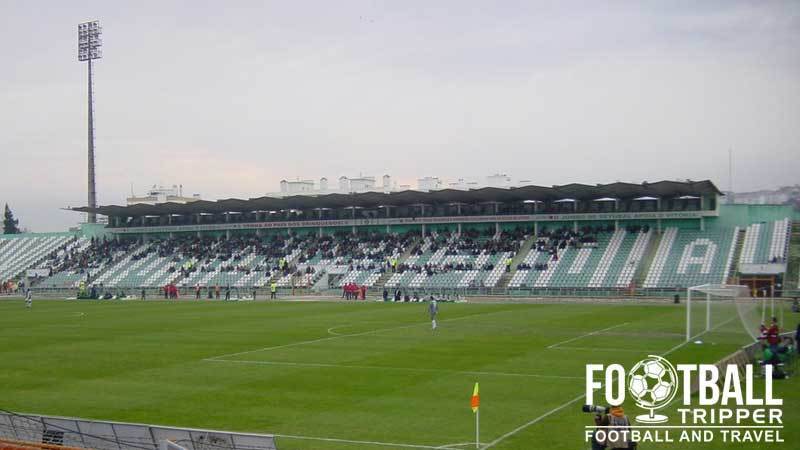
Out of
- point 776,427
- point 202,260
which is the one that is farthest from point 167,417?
point 202,260

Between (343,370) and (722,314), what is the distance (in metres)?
16.2

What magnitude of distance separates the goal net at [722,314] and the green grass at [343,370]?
0.20 meters

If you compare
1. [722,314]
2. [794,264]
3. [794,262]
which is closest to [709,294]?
[722,314]

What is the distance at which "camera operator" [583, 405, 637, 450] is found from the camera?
11805 mm

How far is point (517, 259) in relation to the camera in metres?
71.5

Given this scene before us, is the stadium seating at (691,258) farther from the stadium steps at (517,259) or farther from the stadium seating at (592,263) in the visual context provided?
the stadium steps at (517,259)

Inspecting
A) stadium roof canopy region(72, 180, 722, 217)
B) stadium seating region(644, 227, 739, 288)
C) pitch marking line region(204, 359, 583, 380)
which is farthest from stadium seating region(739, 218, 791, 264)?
pitch marking line region(204, 359, 583, 380)

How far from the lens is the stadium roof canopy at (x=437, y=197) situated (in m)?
66.6

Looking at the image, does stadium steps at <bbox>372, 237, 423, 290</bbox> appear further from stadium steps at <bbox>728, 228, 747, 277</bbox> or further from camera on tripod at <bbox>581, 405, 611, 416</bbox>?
camera on tripod at <bbox>581, 405, 611, 416</bbox>

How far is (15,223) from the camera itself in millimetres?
152125

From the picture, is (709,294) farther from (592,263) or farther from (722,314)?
(592,263)

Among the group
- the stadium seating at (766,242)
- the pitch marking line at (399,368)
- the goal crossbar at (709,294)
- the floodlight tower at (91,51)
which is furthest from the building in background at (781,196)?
the floodlight tower at (91,51)

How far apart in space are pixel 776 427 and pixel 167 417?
13.1 m

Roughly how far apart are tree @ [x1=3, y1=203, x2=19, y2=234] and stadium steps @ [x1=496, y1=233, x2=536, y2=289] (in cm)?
10582
